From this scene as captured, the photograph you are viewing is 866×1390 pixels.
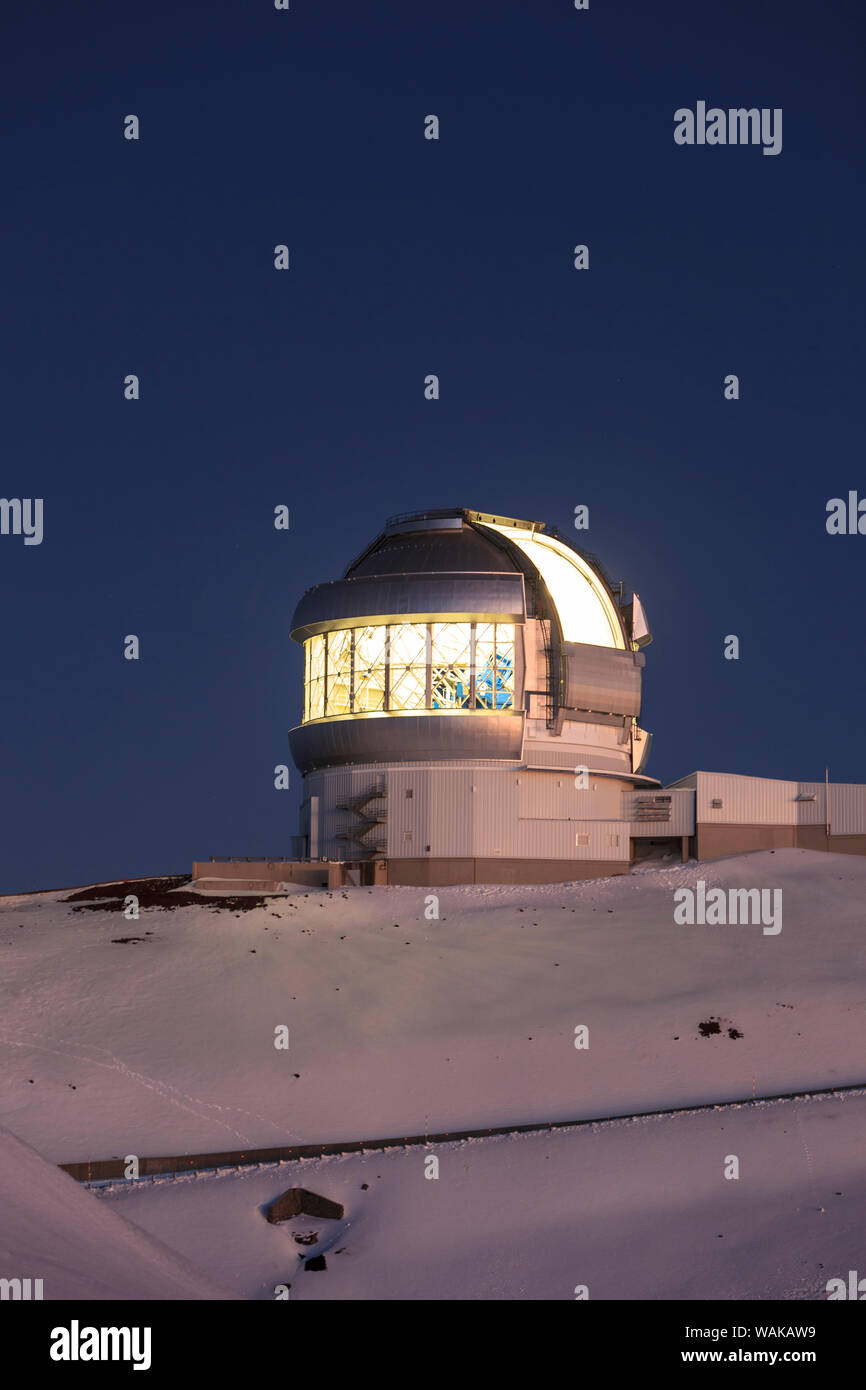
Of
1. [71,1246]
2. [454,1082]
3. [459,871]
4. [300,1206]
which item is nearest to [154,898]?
[459,871]

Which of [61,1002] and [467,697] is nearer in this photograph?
[61,1002]

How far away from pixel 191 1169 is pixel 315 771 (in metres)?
33.7

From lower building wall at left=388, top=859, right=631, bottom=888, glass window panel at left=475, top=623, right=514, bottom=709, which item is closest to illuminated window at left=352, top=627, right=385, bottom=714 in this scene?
glass window panel at left=475, top=623, right=514, bottom=709

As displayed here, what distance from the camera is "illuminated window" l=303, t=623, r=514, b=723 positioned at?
5434 cm

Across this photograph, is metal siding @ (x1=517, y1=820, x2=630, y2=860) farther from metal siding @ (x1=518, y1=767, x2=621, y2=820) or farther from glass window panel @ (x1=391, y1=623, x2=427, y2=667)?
glass window panel @ (x1=391, y1=623, x2=427, y2=667)

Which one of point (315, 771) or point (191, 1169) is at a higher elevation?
point (315, 771)

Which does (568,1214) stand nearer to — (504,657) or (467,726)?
(467,726)

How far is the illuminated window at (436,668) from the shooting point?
5434cm

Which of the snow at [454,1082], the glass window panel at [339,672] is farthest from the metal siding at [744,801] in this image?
the glass window panel at [339,672]

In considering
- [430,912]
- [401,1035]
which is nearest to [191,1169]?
[401,1035]

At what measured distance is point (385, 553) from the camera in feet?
195

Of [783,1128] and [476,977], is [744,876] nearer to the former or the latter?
[476,977]

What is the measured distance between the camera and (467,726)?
53.4 m

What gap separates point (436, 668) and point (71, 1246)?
40.7 meters
